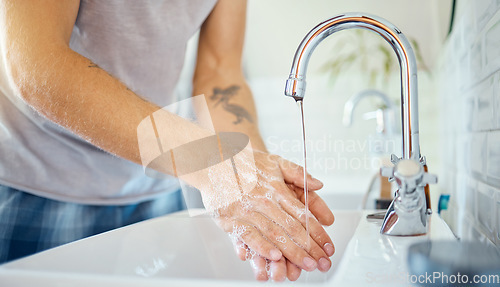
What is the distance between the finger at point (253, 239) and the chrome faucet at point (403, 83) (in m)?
0.13

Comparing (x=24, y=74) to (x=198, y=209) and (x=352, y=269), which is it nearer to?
(x=198, y=209)

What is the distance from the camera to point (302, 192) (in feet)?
1.93

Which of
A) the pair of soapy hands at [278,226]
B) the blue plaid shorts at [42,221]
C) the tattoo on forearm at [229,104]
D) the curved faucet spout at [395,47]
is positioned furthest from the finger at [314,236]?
the blue plaid shorts at [42,221]

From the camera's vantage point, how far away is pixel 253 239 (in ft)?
1.64

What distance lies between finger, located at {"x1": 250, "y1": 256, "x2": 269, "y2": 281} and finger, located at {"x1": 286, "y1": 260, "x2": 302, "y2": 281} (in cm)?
2

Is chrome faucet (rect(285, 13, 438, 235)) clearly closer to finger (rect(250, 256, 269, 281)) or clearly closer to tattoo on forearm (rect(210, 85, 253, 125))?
finger (rect(250, 256, 269, 281))

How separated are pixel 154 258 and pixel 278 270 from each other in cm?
21

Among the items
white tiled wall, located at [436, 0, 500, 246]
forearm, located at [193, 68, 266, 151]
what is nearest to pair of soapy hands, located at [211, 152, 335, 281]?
forearm, located at [193, 68, 266, 151]

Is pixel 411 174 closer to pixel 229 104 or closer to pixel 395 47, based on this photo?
pixel 395 47

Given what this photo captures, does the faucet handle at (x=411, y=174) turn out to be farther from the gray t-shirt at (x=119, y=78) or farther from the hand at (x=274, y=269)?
the gray t-shirt at (x=119, y=78)

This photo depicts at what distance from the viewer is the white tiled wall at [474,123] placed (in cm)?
53

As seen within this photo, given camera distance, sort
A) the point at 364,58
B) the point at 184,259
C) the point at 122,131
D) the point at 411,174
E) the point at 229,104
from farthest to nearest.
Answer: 1. the point at 364,58
2. the point at 229,104
3. the point at 184,259
4. the point at 122,131
5. the point at 411,174

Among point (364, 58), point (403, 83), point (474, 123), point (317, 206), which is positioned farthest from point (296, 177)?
point (364, 58)

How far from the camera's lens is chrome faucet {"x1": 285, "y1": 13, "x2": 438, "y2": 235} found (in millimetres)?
455
